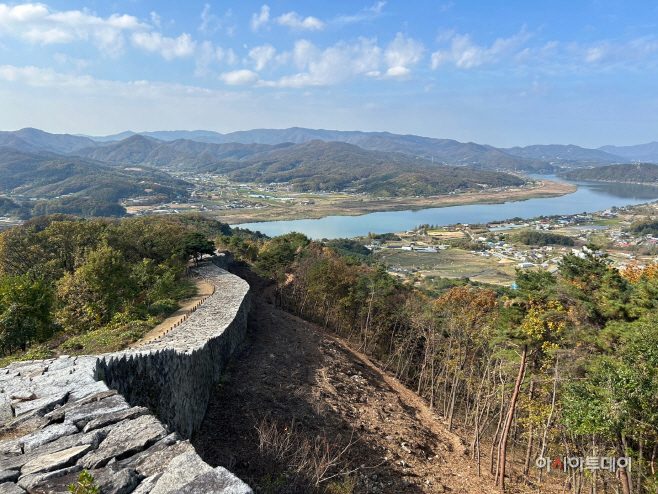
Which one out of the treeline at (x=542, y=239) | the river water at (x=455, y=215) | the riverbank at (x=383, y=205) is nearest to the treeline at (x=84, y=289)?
the river water at (x=455, y=215)

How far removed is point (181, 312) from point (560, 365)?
13.0m

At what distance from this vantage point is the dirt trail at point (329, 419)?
7.98 metres

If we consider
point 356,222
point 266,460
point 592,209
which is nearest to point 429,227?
point 356,222

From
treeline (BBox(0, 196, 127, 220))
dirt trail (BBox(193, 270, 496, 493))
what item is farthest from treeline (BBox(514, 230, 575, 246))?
treeline (BBox(0, 196, 127, 220))

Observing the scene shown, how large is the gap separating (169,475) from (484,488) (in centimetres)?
1033

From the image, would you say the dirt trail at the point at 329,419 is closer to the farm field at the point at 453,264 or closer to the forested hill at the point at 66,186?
the farm field at the point at 453,264

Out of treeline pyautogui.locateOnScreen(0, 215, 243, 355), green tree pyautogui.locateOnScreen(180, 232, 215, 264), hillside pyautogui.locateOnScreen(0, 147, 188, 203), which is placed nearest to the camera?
treeline pyautogui.locateOnScreen(0, 215, 243, 355)

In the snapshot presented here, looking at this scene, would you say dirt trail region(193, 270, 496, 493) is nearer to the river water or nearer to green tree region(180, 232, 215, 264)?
green tree region(180, 232, 215, 264)

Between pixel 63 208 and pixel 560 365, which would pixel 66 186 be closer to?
pixel 63 208

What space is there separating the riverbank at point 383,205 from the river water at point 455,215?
4.33m

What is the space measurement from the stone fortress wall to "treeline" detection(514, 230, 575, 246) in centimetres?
9193

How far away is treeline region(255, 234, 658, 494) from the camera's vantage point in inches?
268

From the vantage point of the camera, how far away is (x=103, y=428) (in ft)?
12.2

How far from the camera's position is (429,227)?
104 meters
